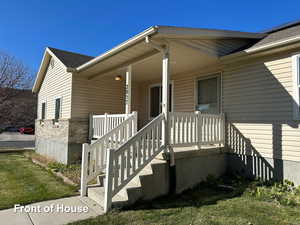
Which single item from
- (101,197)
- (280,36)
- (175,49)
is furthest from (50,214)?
(280,36)

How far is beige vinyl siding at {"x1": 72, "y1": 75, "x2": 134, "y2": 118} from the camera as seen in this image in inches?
341

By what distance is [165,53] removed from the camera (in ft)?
16.4

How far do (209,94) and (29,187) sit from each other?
19.2 feet

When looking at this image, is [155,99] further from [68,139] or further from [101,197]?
[101,197]

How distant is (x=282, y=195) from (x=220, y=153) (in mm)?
1767

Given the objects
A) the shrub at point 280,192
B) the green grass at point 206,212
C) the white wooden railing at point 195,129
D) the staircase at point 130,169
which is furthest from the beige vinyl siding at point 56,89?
the shrub at point 280,192

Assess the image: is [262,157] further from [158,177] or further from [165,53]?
[165,53]

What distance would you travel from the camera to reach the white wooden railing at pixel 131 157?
388 centimetres

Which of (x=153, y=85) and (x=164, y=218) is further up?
(x=153, y=85)

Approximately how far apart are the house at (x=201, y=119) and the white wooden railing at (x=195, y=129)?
2cm

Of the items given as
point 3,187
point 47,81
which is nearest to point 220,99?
point 3,187

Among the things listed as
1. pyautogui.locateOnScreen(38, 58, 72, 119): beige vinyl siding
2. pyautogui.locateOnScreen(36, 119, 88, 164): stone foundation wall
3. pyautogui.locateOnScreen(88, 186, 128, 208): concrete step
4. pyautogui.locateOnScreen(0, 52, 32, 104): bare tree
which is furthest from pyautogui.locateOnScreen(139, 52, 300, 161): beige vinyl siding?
pyautogui.locateOnScreen(0, 52, 32, 104): bare tree

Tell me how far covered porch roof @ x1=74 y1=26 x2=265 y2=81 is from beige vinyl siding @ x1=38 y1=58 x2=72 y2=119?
169 centimetres

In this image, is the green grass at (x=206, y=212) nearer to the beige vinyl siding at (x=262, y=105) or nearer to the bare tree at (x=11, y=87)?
the beige vinyl siding at (x=262, y=105)
